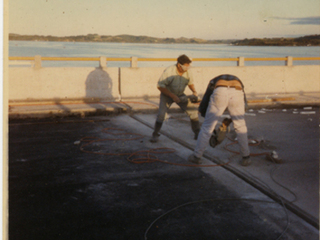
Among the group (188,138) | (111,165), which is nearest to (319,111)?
(188,138)

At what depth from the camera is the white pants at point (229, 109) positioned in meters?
6.60

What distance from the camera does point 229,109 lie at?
6.70 metres

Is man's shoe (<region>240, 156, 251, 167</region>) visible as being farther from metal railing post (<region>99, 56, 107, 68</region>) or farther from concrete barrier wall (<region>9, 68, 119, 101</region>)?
metal railing post (<region>99, 56, 107, 68</region>)

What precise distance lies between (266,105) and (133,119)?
5.68 meters

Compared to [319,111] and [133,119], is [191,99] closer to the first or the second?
[133,119]

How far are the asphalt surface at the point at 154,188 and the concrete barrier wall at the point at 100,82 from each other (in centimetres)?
449

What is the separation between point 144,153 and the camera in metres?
7.85

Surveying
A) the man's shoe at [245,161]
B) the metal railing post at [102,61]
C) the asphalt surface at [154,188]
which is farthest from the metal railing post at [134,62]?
the man's shoe at [245,161]

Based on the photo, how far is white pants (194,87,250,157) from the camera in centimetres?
660

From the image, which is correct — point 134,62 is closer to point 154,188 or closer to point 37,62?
point 37,62

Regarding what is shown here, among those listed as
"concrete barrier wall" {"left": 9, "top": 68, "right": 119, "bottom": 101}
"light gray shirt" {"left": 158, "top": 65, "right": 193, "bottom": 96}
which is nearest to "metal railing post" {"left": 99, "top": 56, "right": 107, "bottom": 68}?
"concrete barrier wall" {"left": 9, "top": 68, "right": 119, "bottom": 101}

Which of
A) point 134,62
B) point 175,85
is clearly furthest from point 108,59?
point 175,85

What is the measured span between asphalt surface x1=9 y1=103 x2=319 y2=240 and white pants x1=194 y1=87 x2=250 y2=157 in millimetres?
590

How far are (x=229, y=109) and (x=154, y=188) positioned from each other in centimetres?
207
